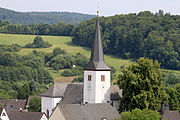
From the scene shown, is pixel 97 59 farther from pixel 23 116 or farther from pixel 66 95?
pixel 23 116

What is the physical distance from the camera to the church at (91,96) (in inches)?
2990

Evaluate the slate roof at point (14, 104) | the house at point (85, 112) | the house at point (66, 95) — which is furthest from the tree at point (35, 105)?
the house at point (85, 112)

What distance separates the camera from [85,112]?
252 ft

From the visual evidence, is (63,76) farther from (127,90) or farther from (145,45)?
(127,90)

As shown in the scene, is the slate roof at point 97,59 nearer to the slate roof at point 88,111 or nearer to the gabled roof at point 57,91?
the slate roof at point 88,111

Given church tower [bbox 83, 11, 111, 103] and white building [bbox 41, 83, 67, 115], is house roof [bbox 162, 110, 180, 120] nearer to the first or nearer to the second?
church tower [bbox 83, 11, 111, 103]

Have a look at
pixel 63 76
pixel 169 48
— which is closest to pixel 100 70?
pixel 63 76

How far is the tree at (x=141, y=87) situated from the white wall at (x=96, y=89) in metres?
2.77

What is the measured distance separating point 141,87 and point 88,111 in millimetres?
9642

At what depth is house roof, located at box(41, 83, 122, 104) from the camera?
88.8 metres

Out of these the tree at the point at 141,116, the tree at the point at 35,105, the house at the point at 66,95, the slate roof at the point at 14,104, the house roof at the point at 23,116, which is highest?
the tree at the point at 141,116

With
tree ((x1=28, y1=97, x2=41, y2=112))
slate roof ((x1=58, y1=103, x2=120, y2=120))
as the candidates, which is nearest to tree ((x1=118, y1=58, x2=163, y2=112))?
slate roof ((x1=58, y1=103, x2=120, y2=120))

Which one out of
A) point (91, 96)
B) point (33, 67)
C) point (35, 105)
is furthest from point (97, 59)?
point (33, 67)

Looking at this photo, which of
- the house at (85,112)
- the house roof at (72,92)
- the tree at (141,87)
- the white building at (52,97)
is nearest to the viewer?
the house at (85,112)
